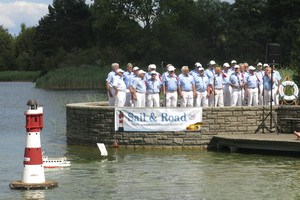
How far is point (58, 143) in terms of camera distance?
22734mm

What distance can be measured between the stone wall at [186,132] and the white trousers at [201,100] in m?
1.70

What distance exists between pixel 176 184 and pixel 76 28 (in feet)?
279

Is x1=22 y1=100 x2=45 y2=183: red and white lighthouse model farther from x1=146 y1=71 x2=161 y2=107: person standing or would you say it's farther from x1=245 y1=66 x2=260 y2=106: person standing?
x1=245 y1=66 x2=260 y2=106: person standing

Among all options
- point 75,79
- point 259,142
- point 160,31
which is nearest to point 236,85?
point 259,142

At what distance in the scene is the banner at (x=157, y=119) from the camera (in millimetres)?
20500

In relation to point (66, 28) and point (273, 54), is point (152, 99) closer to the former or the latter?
point (273, 54)

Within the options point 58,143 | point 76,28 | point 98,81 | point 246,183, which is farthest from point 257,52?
point 246,183

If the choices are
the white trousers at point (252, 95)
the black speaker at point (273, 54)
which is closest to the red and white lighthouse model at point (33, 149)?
the black speaker at point (273, 54)

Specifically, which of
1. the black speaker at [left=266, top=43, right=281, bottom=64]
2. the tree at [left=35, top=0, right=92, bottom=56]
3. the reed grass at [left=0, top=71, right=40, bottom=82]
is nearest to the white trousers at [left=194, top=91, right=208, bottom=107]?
the black speaker at [left=266, top=43, right=281, bottom=64]

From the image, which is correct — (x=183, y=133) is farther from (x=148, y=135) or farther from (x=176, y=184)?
(x=176, y=184)

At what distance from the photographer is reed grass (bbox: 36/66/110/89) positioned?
191 ft

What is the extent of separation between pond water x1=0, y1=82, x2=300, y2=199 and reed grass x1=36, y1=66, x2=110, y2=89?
35.7 m

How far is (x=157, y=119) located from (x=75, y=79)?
38.4 m

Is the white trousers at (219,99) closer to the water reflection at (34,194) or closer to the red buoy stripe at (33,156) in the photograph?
the water reflection at (34,194)
